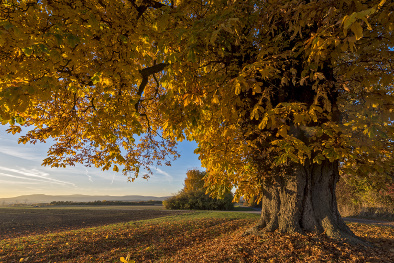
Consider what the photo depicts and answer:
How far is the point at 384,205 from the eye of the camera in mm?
16406

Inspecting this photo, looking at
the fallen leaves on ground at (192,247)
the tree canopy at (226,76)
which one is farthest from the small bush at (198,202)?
the tree canopy at (226,76)

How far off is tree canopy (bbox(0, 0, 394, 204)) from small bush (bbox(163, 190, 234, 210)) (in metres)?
16.2

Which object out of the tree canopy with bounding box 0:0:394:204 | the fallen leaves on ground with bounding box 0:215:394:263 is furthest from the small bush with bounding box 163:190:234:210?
the tree canopy with bounding box 0:0:394:204

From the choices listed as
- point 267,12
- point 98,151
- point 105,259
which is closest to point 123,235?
point 105,259

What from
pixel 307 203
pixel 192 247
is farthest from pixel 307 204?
pixel 192 247

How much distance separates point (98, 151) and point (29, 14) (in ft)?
14.7

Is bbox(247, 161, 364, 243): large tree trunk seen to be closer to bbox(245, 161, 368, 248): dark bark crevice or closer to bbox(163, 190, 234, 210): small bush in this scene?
bbox(245, 161, 368, 248): dark bark crevice

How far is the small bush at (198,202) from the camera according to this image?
2243 centimetres

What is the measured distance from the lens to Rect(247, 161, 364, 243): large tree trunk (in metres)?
5.56

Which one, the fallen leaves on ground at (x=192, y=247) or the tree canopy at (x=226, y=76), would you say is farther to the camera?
the fallen leaves on ground at (x=192, y=247)

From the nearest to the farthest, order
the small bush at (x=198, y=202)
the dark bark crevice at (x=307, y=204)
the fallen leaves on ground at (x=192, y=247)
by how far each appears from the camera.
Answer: the fallen leaves on ground at (x=192, y=247) → the dark bark crevice at (x=307, y=204) → the small bush at (x=198, y=202)

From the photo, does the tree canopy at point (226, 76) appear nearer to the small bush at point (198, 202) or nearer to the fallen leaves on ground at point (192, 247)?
the fallen leaves on ground at point (192, 247)

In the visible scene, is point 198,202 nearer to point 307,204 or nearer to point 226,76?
point 307,204

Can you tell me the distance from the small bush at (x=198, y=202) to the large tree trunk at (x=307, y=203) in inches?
642
